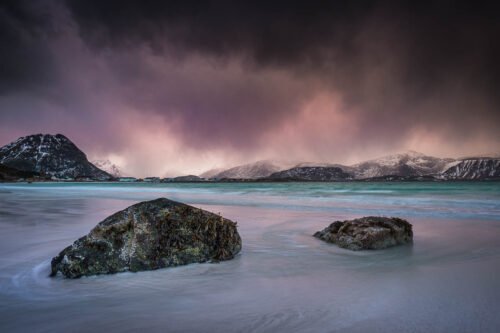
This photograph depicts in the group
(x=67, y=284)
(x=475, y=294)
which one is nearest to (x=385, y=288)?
(x=475, y=294)

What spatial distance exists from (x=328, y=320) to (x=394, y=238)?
14.4 feet

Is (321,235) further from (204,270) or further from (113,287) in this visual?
(113,287)

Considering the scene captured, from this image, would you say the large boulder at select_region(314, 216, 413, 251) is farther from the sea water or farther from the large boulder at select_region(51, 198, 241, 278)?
the large boulder at select_region(51, 198, 241, 278)

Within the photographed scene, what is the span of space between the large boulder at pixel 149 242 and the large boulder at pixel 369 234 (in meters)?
2.64

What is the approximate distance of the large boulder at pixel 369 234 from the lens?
258 inches

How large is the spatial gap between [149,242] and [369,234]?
182 inches

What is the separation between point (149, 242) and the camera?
506 centimetres

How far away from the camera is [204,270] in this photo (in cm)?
495

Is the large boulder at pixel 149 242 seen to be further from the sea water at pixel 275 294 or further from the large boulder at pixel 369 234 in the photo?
the large boulder at pixel 369 234

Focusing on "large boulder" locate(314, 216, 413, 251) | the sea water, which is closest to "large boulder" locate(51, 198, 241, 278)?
the sea water

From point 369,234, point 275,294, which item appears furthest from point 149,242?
point 369,234

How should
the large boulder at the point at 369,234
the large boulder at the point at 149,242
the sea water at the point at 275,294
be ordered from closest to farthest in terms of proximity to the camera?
the sea water at the point at 275,294, the large boulder at the point at 149,242, the large boulder at the point at 369,234

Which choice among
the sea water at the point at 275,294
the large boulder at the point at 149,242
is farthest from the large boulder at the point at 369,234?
the large boulder at the point at 149,242

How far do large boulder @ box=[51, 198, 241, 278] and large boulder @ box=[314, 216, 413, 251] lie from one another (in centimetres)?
264
